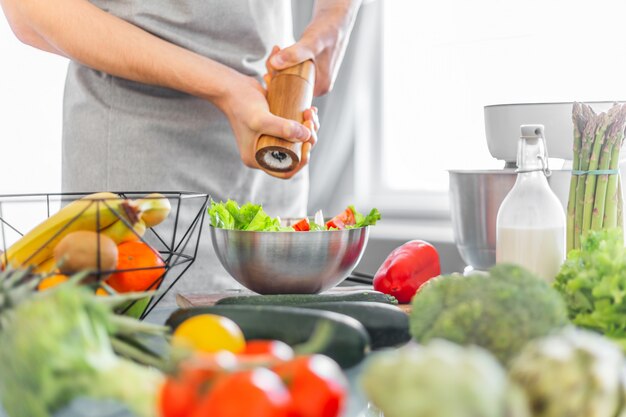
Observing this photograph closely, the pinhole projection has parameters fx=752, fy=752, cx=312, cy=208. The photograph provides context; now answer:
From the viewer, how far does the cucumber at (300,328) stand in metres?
0.80

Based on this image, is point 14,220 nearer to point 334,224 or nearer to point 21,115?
point 21,115

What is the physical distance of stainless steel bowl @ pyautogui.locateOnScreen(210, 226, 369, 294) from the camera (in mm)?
1181

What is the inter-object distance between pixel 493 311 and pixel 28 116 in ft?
8.30

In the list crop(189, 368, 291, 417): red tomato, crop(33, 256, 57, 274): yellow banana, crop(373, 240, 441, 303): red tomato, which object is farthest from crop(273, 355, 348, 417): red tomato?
crop(373, 240, 441, 303): red tomato

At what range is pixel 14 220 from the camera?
9.67 feet

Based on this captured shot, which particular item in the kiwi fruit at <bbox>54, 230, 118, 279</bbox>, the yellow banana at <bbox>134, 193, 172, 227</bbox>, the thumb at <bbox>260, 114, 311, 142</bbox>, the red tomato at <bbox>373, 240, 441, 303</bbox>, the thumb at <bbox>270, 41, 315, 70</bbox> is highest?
the thumb at <bbox>270, 41, 315, 70</bbox>

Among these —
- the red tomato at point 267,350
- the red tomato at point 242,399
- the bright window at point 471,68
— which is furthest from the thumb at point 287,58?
the bright window at point 471,68

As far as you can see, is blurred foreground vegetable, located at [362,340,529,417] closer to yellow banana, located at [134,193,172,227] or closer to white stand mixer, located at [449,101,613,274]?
yellow banana, located at [134,193,172,227]

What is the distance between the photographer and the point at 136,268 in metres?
0.92

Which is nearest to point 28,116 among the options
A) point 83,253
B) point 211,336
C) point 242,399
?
point 83,253

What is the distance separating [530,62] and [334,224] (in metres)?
1.52

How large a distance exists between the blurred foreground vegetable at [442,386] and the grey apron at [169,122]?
→ 1.14 metres

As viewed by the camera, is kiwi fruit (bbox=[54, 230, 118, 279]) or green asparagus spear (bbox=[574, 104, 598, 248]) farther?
green asparagus spear (bbox=[574, 104, 598, 248])

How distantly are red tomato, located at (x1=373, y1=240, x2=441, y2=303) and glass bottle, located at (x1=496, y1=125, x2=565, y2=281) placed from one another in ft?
0.96
